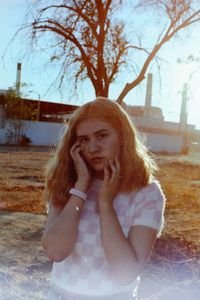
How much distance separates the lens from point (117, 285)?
4.99 ft

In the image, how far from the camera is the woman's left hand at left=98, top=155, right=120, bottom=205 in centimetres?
153

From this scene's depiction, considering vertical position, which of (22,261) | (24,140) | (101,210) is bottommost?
(24,140)

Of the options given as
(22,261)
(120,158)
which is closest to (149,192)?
(120,158)

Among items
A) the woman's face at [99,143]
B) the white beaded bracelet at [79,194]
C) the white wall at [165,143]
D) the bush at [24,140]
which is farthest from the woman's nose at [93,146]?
the white wall at [165,143]

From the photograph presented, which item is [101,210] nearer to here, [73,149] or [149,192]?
[149,192]

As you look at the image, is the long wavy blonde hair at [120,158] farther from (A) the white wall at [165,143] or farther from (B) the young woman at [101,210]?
(A) the white wall at [165,143]

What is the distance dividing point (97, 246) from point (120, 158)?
316mm

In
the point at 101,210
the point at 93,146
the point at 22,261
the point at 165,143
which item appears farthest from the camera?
the point at 165,143

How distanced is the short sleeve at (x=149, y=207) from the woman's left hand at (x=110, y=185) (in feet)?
0.28

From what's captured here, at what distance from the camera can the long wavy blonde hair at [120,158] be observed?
1612 mm

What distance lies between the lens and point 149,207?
5.13 ft

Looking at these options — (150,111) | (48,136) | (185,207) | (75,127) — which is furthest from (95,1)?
(150,111)

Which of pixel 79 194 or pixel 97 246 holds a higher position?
pixel 79 194

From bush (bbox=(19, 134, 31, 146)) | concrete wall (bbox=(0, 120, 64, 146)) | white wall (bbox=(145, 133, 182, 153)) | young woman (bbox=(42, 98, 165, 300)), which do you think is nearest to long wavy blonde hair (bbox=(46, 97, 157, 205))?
young woman (bbox=(42, 98, 165, 300))
